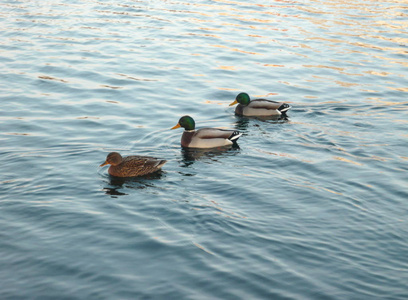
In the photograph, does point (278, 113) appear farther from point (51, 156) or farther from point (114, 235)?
point (114, 235)

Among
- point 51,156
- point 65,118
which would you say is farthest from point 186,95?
point 51,156

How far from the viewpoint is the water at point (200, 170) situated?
356 inches

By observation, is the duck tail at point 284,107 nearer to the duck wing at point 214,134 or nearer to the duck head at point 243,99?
the duck head at point 243,99

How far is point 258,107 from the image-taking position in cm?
1716

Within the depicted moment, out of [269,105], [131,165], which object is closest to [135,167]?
[131,165]

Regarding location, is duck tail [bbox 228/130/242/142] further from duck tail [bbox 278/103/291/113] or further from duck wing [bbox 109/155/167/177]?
duck wing [bbox 109/155/167/177]

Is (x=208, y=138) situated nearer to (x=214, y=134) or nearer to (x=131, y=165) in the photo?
(x=214, y=134)

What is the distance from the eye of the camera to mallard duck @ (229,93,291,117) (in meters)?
16.9

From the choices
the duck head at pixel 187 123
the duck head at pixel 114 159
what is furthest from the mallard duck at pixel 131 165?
the duck head at pixel 187 123

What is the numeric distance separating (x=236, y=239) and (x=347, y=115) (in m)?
8.21

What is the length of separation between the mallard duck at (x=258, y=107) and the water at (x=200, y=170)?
1.35 feet

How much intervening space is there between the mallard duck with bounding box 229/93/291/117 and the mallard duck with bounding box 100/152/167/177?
5137 mm

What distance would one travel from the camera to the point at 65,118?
16344mm

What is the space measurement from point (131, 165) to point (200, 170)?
1.49 m
